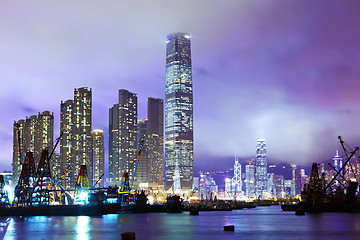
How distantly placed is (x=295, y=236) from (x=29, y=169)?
126 meters

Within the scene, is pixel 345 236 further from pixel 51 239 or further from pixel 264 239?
pixel 51 239

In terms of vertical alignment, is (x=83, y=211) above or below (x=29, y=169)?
below

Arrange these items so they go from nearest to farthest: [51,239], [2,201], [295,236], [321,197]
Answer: [51,239] → [295,236] → [2,201] → [321,197]

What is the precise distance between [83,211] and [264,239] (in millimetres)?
116517

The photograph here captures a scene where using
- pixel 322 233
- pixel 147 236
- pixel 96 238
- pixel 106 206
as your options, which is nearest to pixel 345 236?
pixel 322 233

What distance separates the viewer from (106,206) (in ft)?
645

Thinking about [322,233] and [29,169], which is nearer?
[322,233]

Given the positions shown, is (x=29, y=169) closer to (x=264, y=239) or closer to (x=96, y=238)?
(x=96, y=238)

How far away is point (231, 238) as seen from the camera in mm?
81062

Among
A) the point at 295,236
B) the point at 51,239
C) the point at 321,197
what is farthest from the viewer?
the point at 321,197

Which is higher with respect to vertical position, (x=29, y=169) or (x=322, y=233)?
(x=29, y=169)

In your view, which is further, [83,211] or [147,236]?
[83,211]

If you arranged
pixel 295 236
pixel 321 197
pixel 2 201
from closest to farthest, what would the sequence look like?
pixel 295 236 < pixel 2 201 < pixel 321 197

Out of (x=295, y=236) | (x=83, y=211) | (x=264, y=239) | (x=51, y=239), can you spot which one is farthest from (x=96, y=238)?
(x=83, y=211)
